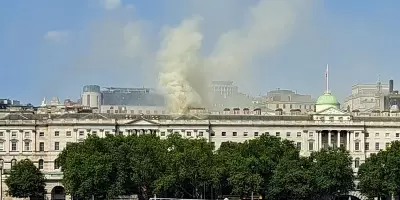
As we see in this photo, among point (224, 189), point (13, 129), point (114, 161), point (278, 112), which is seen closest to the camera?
point (114, 161)

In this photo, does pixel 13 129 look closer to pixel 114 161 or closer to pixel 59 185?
pixel 59 185

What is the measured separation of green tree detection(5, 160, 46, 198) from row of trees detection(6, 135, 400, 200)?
444 millimetres

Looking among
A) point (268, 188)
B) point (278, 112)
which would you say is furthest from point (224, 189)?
point (278, 112)

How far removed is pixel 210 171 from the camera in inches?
4998

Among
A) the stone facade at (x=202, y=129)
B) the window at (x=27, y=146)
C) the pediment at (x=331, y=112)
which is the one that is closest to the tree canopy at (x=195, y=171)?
the stone facade at (x=202, y=129)

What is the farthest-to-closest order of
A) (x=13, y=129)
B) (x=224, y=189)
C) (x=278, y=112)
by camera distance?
(x=278, y=112)
(x=13, y=129)
(x=224, y=189)

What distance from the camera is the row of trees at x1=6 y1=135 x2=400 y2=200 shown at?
123188mm

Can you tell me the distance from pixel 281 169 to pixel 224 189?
7.32 m

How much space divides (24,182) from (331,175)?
3786cm

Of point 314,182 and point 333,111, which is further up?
point 333,111

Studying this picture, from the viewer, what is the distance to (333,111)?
175 m

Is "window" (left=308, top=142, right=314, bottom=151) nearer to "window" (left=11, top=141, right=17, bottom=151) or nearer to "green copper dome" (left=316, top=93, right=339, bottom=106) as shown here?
"green copper dome" (left=316, top=93, right=339, bottom=106)

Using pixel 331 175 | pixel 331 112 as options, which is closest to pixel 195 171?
pixel 331 175

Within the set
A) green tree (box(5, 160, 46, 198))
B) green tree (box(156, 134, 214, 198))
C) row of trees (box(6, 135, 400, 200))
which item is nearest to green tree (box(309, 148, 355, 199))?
row of trees (box(6, 135, 400, 200))
